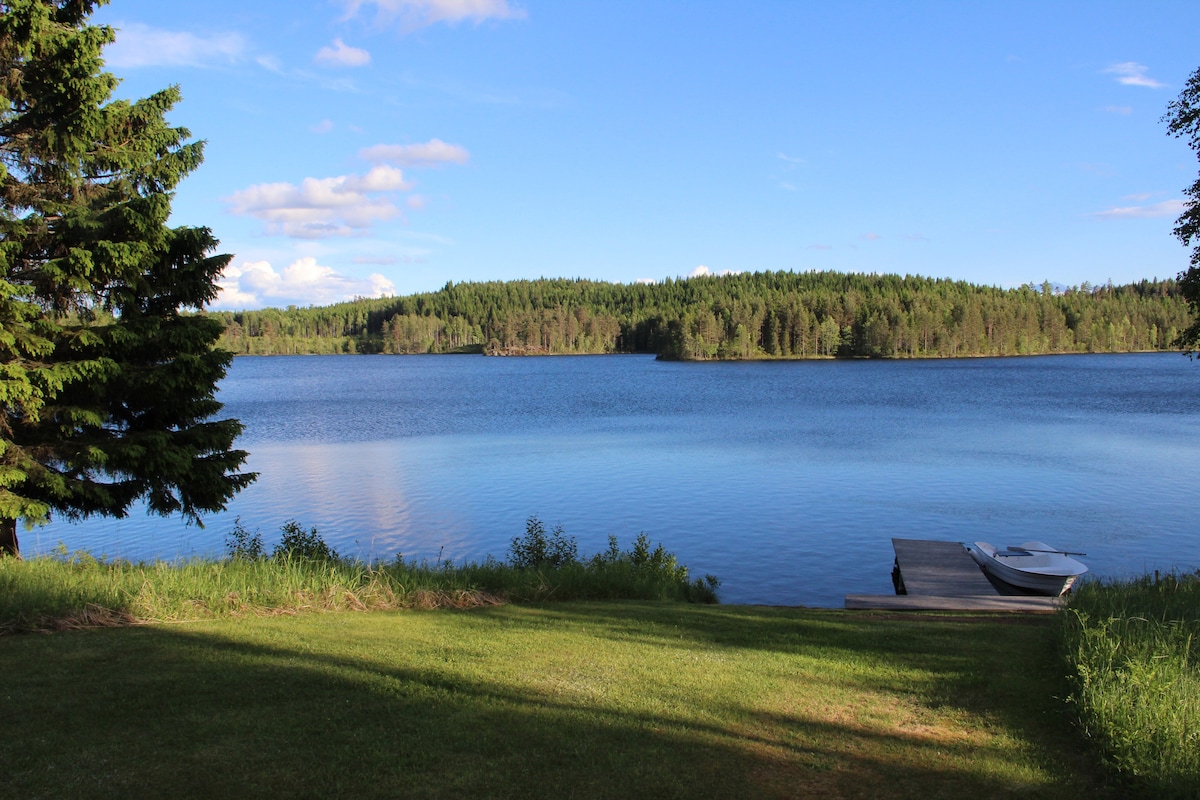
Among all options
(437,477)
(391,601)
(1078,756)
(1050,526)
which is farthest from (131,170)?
(1050,526)

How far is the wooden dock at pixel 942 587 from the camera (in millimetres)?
13445

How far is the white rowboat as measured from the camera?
16.6 meters

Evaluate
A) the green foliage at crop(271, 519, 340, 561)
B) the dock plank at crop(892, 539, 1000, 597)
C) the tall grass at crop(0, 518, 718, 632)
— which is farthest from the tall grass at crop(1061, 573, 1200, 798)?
the green foliage at crop(271, 519, 340, 561)

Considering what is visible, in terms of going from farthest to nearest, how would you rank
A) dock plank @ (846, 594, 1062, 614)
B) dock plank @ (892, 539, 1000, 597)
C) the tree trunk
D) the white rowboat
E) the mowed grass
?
the white rowboat → dock plank @ (892, 539, 1000, 597) → dock plank @ (846, 594, 1062, 614) → the tree trunk → the mowed grass

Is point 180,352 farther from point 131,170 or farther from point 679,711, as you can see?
point 679,711

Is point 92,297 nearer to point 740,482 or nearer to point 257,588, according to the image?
point 257,588

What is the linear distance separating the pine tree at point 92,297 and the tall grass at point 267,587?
1.40 metres

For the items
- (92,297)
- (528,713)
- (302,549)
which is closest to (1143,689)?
(528,713)

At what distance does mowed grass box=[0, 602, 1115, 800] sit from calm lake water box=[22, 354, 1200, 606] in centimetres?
802

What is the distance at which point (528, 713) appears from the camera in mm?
6578

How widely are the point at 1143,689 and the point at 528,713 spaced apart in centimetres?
476

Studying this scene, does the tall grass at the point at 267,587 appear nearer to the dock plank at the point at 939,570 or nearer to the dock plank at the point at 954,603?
the dock plank at the point at 954,603

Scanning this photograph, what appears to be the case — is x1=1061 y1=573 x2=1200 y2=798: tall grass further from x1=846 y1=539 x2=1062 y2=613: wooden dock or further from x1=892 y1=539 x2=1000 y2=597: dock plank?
x1=892 y1=539 x2=1000 y2=597: dock plank

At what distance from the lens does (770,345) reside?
15212cm
